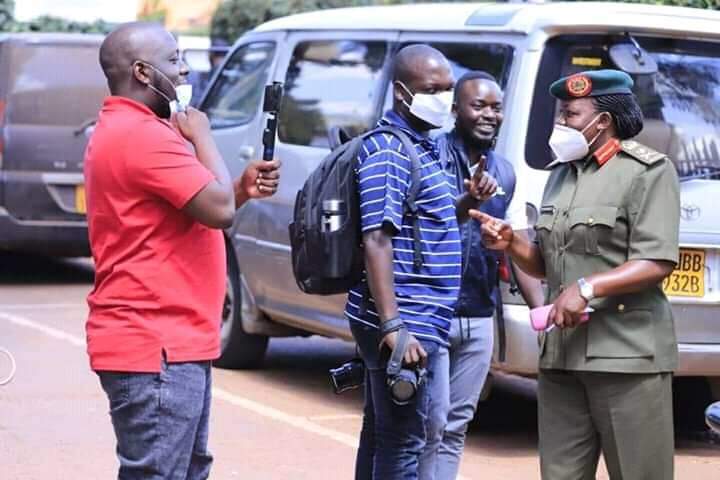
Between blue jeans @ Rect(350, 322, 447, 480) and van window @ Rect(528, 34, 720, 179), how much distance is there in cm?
243

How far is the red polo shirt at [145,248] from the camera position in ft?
14.6

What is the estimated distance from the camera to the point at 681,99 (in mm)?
7473

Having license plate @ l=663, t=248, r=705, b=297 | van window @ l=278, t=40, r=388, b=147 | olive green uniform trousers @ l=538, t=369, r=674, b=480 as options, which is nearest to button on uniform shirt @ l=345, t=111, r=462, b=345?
olive green uniform trousers @ l=538, t=369, r=674, b=480

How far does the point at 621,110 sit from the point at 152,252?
155cm

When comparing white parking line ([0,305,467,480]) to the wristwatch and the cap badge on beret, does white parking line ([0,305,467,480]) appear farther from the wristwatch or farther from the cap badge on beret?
the cap badge on beret

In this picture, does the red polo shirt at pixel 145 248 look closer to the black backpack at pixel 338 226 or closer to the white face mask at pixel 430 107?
the black backpack at pixel 338 226

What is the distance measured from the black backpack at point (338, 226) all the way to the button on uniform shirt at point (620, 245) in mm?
588

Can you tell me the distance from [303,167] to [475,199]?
315 centimetres

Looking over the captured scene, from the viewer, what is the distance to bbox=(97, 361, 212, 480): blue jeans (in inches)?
176

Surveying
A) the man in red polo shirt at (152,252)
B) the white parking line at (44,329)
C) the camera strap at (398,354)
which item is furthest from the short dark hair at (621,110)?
the white parking line at (44,329)

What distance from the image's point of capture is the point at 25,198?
1297 centimetres

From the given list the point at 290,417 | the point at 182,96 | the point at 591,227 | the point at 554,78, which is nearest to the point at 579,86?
the point at 591,227

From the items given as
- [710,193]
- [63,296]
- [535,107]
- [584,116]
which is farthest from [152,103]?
[63,296]

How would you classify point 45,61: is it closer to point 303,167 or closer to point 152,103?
point 303,167
